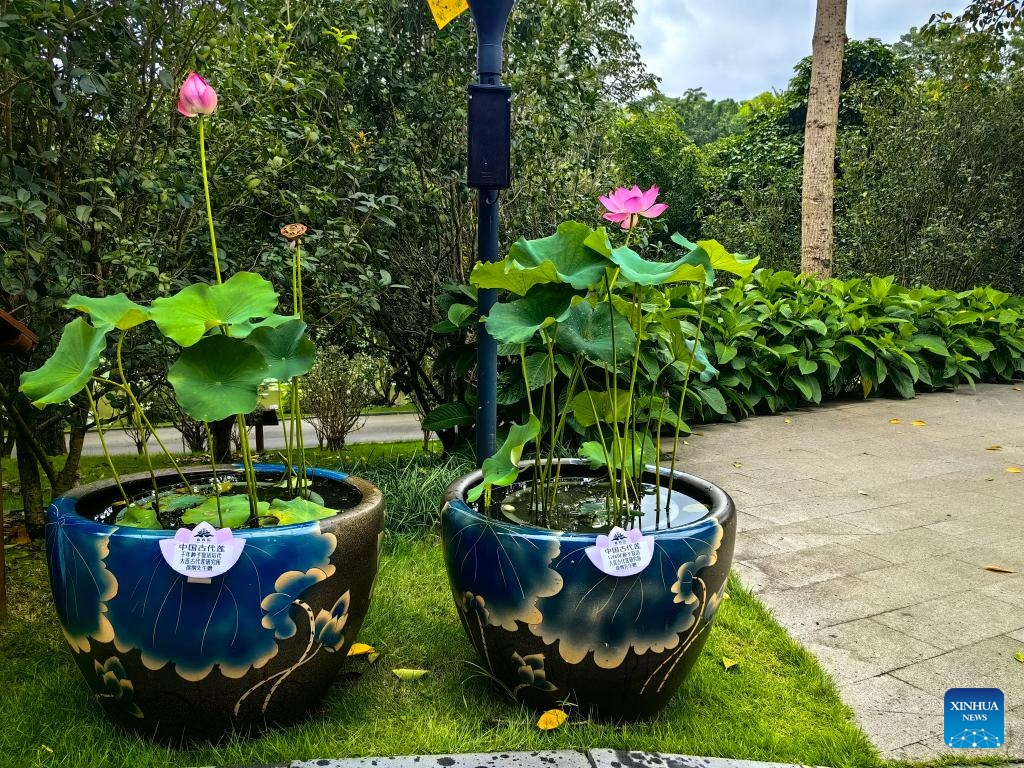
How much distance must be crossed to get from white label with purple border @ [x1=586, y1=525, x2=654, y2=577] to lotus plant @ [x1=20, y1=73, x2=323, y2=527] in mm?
721

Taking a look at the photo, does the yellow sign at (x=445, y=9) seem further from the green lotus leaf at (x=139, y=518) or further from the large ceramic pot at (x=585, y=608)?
the green lotus leaf at (x=139, y=518)

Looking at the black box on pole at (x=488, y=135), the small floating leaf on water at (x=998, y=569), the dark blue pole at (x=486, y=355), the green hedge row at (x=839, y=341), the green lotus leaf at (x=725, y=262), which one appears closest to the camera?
the green lotus leaf at (x=725, y=262)

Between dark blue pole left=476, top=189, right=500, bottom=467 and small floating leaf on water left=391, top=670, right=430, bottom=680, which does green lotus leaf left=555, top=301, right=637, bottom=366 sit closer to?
dark blue pole left=476, top=189, right=500, bottom=467

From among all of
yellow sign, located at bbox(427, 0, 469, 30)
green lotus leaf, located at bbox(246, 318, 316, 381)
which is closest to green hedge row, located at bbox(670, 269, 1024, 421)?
yellow sign, located at bbox(427, 0, 469, 30)

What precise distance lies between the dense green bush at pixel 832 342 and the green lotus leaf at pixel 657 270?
256cm

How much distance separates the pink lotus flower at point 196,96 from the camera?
1.86 metres

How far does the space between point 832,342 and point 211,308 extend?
18.6 ft

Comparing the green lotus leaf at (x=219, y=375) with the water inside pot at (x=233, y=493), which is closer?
the green lotus leaf at (x=219, y=375)

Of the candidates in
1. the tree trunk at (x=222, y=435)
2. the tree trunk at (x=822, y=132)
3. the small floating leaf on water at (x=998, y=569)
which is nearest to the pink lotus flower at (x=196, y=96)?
the small floating leaf on water at (x=998, y=569)

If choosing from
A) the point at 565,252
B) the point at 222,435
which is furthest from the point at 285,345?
the point at 222,435

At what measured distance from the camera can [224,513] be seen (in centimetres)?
195

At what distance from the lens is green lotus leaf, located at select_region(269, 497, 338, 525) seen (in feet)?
6.33

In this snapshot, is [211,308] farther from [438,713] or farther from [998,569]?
[998,569]

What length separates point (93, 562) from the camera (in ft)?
5.58
